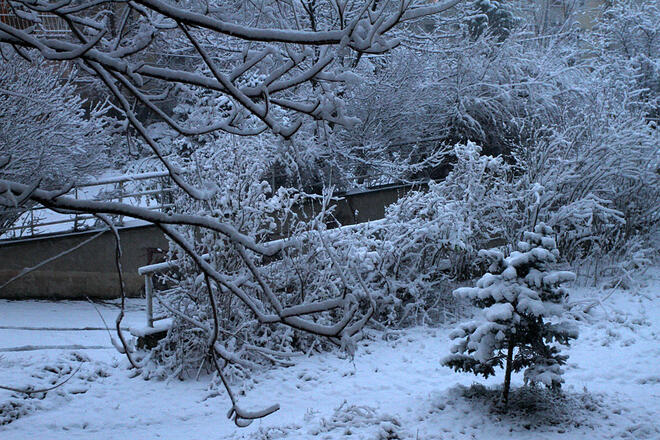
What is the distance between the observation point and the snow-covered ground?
204 inches

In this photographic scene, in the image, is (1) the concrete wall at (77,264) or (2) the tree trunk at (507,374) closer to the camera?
(2) the tree trunk at (507,374)

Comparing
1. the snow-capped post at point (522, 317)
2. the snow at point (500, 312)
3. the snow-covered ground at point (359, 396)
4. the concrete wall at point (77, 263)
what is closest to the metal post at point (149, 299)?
the snow-covered ground at point (359, 396)

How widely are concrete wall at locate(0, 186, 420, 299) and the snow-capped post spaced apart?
4921 mm

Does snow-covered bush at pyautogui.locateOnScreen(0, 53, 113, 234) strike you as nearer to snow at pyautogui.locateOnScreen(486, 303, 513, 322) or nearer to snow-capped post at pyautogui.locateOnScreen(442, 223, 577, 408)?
snow-capped post at pyautogui.locateOnScreen(442, 223, 577, 408)

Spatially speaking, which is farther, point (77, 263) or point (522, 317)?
point (77, 263)

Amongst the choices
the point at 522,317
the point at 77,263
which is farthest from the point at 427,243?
the point at 77,263

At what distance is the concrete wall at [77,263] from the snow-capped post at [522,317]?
16.1 feet

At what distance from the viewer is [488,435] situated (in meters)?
4.97

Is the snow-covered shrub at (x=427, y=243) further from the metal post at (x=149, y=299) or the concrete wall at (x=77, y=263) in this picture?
the metal post at (x=149, y=299)

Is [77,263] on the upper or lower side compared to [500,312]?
lower

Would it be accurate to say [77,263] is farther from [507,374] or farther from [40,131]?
[507,374]

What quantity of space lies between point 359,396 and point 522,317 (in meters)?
1.82

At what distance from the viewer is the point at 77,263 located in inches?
413

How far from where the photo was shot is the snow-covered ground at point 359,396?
5188 millimetres
